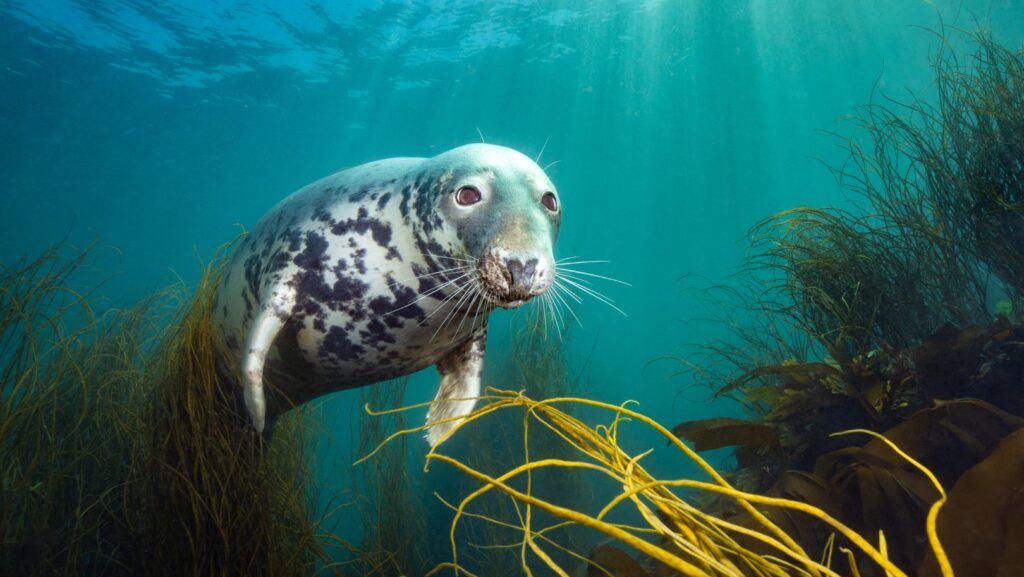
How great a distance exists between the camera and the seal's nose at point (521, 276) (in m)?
1.91

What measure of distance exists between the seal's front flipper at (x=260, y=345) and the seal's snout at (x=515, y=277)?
4.00 feet

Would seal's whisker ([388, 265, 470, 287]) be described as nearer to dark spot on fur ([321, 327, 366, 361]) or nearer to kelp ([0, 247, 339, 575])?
dark spot on fur ([321, 327, 366, 361])

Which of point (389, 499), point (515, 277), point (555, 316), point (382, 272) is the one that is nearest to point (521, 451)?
point (389, 499)

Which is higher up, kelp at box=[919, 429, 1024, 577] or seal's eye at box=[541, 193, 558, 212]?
seal's eye at box=[541, 193, 558, 212]

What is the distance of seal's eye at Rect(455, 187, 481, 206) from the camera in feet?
7.66

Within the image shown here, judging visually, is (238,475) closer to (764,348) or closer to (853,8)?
(764,348)

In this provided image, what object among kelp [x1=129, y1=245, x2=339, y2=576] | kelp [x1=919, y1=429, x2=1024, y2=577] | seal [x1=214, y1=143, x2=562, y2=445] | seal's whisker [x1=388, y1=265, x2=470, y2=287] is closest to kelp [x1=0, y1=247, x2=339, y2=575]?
kelp [x1=129, y1=245, x2=339, y2=576]

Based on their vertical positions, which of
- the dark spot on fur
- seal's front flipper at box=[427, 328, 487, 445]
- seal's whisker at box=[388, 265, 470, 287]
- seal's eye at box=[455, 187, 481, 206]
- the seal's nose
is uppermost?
seal's eye at box=[455, 187, 481, 206]

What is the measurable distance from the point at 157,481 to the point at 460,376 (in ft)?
6.16

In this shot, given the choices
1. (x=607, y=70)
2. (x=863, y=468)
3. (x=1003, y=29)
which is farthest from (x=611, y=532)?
(x=1003, y=29)

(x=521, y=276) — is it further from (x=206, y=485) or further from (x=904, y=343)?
(x=904, y=343)

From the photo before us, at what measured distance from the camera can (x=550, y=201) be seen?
2500mm

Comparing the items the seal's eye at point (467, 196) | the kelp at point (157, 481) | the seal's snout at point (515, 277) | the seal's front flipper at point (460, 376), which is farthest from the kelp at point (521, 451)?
the seal's snout at point (515, 277)

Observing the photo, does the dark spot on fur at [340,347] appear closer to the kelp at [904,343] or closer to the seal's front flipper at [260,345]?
the seal's front flipper at [260,345]
